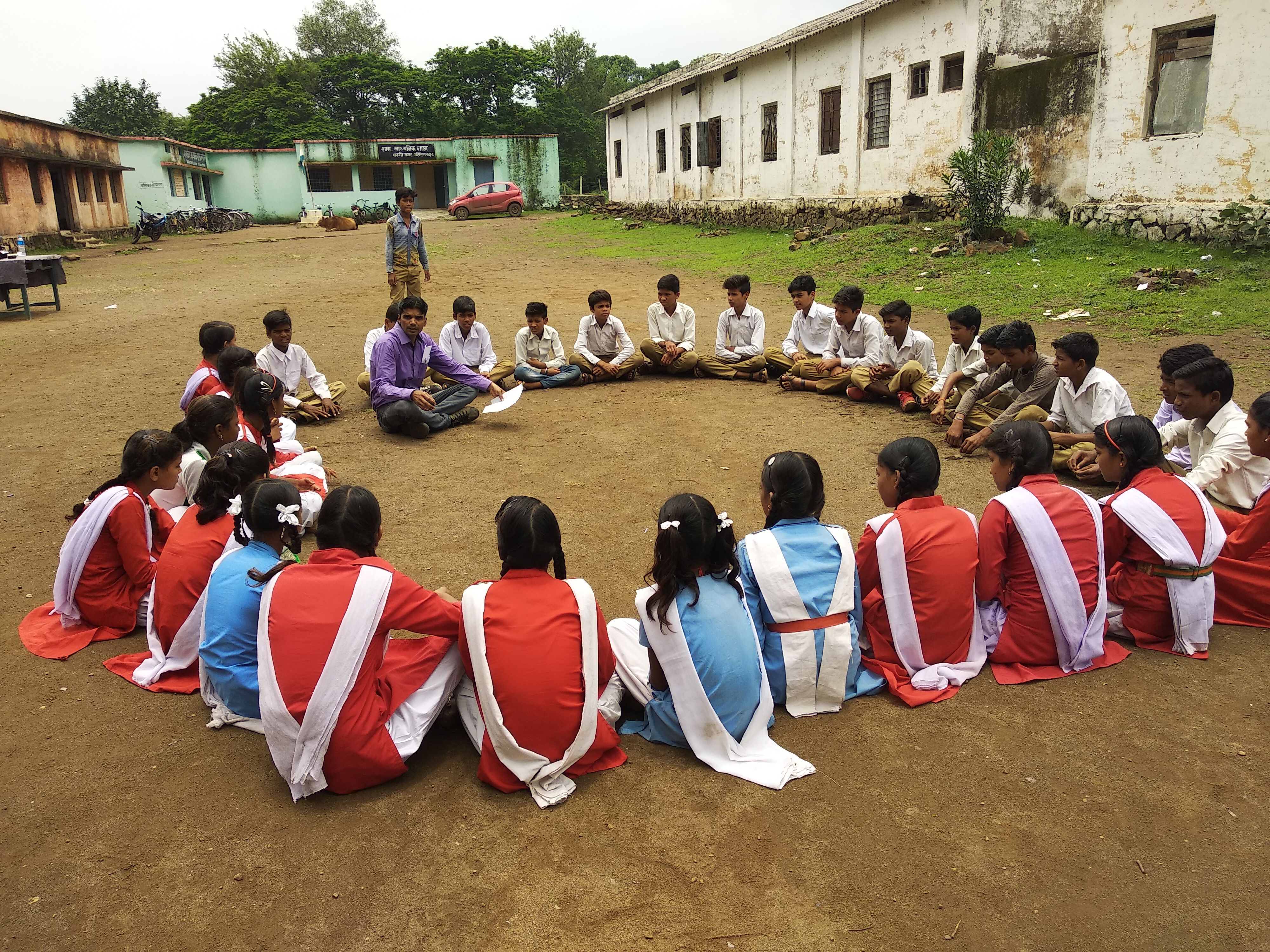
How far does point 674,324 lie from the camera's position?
8805mm

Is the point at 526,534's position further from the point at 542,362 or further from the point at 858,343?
the point at 542,362

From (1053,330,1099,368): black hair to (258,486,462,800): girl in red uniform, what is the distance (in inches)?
166

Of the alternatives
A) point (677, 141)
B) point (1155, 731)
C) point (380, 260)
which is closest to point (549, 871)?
point (1155, 731)

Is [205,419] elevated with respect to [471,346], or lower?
elevated

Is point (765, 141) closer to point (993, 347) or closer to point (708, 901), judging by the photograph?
point (993, 347)

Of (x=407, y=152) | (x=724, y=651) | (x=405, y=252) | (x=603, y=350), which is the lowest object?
(x=724, y=651)

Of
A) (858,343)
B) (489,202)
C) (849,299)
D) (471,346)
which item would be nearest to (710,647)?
(849,299)

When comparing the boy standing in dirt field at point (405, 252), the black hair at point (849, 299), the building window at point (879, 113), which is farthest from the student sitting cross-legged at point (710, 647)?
the building window at point (879, 113)

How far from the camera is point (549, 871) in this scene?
2.44 m

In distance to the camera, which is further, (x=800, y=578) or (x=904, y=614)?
(x=904, y=614)

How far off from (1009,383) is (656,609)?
4456 mm

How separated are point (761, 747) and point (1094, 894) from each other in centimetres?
103

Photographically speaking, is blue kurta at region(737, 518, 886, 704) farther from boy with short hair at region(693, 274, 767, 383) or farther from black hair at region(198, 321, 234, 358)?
A: boy with short hair at region(693, 274, 767, 383)

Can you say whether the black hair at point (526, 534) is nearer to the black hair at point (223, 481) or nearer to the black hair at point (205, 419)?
the black hair at point (223, 481)
